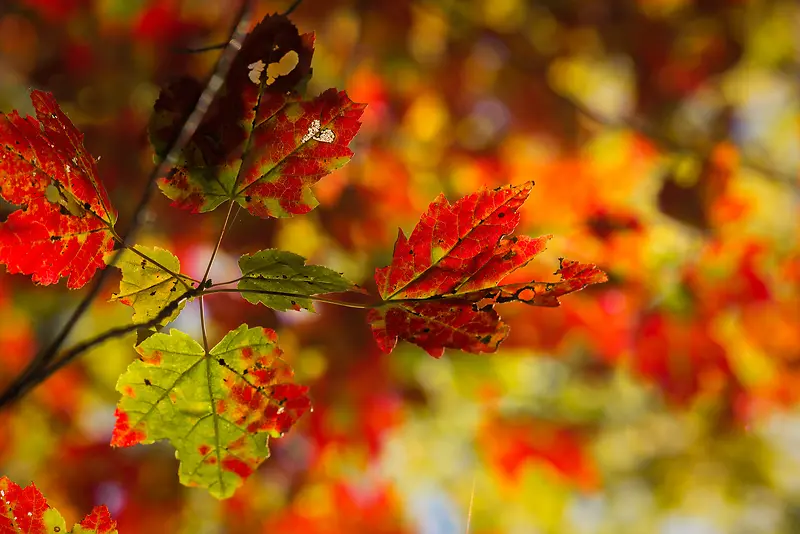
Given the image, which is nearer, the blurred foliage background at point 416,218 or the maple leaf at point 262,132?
the maple leaf at point 262,132

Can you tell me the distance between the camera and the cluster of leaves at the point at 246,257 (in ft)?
1.31

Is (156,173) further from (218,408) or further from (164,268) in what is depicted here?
(218,408)

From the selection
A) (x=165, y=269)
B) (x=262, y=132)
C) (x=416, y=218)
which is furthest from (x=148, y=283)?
(x=416, y=218)

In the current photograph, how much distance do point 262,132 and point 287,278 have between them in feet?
0.33

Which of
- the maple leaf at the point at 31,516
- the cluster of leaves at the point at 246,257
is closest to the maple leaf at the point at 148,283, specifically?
the cluster of leaves at the point at 246,257

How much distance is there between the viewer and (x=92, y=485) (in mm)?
1872

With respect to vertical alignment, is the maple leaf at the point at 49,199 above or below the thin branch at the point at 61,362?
above

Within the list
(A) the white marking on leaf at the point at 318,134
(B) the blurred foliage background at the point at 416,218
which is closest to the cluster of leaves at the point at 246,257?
(A) the white marking on leaf at the point at 318,134

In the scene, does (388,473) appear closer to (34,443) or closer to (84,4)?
(34,443)

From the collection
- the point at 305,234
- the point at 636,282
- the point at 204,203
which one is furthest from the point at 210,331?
the point at 204,203

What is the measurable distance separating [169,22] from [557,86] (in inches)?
53.7

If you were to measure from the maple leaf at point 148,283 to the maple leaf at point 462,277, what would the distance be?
0.48 feet

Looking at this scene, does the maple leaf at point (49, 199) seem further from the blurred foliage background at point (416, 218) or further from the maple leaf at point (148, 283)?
the blurred foliage background at point (416, 218)

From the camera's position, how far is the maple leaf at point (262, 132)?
0.41m
